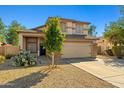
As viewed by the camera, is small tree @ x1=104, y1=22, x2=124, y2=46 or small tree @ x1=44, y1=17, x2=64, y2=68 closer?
small tree @ x1=44, y1=17, x2=64, y2=68

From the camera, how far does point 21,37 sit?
20344mm

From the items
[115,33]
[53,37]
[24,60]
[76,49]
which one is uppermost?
[115,33]

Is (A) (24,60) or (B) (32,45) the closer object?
(A) (24,60)

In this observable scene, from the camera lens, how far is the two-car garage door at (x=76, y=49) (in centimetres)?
2233

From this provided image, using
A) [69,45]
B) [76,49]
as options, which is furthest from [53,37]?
[76,49]

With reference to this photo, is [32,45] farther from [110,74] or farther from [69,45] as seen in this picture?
[110,74]

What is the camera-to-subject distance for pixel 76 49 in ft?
75.7

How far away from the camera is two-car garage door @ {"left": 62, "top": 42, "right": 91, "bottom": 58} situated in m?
22.3

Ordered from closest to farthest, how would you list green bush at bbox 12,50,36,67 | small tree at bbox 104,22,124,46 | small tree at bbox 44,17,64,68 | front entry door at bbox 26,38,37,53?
small tree at bbox 44,17,64,68
green bush at bbox 12,50,36,67
small tree at bbox 104,22,124,46
front entry door at bbox 26,38,37,53

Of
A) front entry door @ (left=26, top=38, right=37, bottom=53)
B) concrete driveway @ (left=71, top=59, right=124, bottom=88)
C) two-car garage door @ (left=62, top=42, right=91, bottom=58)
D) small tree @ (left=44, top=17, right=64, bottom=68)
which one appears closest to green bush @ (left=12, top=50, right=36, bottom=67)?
small tree @ (left=44, top=17, right=64, bottom=68)

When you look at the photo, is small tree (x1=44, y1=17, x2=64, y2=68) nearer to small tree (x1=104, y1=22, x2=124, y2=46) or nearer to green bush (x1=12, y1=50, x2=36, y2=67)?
green bush (x1=12, y1=50, x2=36, y2=67)

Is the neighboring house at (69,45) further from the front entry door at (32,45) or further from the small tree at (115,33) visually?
the small tree at (115,33)
